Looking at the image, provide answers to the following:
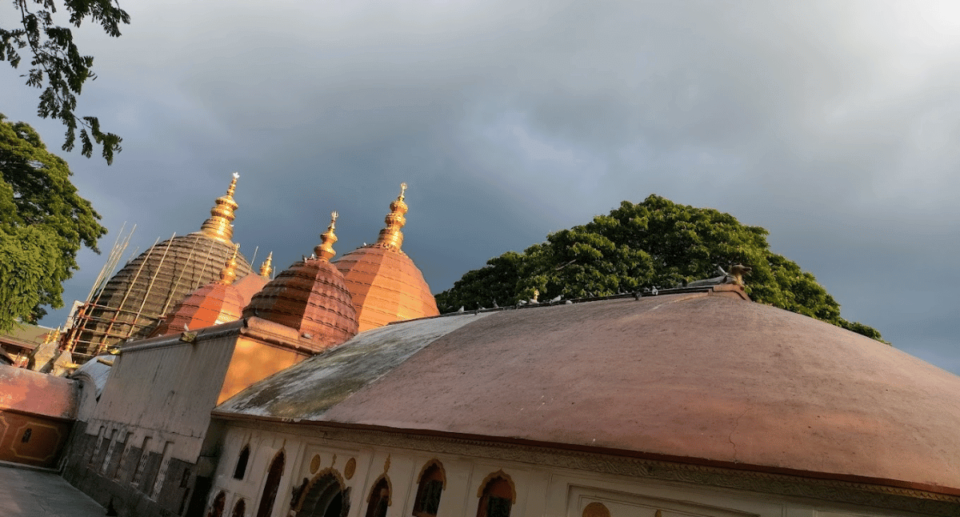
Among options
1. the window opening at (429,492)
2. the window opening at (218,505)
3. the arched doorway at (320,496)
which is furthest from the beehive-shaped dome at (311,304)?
the window opening at (429,492)

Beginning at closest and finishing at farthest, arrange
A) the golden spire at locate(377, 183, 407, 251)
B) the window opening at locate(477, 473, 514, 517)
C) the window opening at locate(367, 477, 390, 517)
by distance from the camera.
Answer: the window opening at locate(477, 473, 514, 517) → the window opening at locate(367, 477, 390, 517) → the golden spire at locate(377, 183, 407, 251)

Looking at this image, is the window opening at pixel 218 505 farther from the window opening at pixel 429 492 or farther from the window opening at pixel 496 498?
the window opening at pixel 496 498

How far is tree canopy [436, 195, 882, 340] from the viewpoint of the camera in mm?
22078

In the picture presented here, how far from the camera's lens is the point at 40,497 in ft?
58.7

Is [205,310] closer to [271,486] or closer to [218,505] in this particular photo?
[218,505]

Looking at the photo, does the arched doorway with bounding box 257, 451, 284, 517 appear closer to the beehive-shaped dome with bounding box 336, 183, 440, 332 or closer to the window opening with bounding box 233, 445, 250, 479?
the window opening with bounding box 233, 445, 250, 479

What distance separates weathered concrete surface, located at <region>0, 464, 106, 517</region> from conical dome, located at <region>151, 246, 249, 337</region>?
5.97 meters

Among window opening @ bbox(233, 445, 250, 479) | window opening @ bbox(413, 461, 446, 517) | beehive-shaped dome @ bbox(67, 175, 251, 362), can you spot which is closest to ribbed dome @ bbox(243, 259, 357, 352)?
window opening @ bbox(233, 445, 250, 479)

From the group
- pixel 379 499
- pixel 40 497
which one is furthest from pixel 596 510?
pixel 40 497

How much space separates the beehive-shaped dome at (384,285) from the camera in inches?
1015

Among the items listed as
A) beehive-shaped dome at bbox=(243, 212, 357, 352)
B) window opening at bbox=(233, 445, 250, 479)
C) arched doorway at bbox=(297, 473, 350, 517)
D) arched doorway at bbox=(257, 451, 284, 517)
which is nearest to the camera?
arched doorway at bbox=(297, 473, 350, 517)

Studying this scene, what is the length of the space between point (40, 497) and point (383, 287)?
43.1 feet

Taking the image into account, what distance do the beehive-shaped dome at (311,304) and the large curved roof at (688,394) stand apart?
4.99m

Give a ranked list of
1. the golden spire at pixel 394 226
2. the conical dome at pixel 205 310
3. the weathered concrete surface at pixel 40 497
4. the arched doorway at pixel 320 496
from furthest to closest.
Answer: the golden spire at pixel 394 226
the conical dome at pixel 205 310
the weathered concrete surface at pixel 40 497
the arched doorway at pixel 320 496
